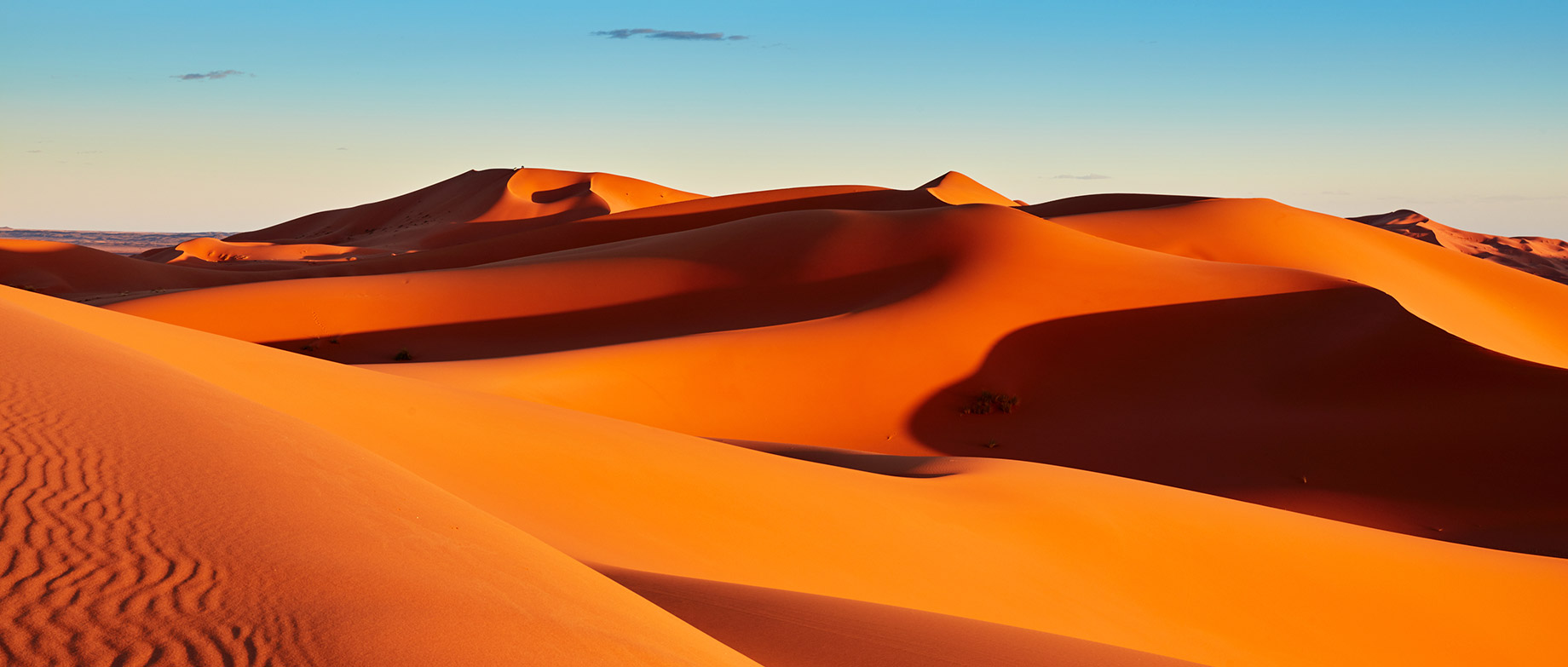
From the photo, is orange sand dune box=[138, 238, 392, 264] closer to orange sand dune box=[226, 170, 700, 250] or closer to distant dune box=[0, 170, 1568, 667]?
orange sand dune box=[226, 170, 700, 250]

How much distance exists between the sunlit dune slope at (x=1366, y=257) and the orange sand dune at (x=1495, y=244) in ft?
76.7

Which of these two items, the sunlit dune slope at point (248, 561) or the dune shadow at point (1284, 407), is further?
the dune shadow at point (1284, 407)

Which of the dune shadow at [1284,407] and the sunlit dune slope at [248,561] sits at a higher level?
the sunlit dune slope at [248,561]

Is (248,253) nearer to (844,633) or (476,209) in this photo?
(476,209)

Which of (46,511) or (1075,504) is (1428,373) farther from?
(46,511)

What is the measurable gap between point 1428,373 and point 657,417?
1153 cm

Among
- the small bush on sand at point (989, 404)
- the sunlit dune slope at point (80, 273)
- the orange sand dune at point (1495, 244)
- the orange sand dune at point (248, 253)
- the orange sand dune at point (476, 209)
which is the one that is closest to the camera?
the small bush on sand at point (989, 404)

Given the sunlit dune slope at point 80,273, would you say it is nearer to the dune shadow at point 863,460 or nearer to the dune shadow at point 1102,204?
the dune shadow at point 863,460

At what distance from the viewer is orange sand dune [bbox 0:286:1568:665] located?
6449 millimetres

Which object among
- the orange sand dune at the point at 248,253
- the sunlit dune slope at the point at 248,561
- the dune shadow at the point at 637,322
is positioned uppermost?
the orange sand dune at the point at 248,253

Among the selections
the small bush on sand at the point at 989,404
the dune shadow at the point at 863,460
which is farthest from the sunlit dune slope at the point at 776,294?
the dune shadow at the point at 863,460

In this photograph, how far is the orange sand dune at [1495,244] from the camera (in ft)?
183

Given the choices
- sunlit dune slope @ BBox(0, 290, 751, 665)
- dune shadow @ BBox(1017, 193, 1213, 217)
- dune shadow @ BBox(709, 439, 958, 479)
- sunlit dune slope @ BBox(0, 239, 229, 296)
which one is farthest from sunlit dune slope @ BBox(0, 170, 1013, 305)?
sunlit dune slope @ BBox(0, 290, 751, 665)

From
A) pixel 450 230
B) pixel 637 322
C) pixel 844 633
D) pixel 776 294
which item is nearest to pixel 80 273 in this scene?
pixel 637 322
